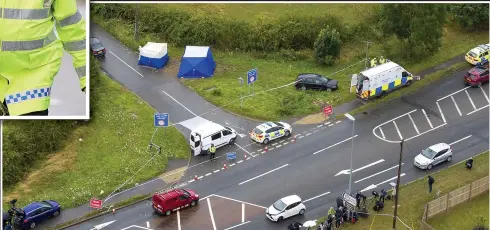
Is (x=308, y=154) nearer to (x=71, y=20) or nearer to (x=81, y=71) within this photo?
(x=81, y=71)

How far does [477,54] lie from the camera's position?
75.4 m

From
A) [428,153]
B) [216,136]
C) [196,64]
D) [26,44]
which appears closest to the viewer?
[26,44]

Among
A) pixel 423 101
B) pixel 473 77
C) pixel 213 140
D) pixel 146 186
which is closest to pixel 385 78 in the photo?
pixel 423 101

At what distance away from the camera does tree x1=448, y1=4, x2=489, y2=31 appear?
266 feet

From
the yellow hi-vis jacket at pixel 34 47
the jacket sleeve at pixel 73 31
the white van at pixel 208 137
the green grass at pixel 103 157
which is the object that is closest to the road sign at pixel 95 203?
the green grass at pixel 103 157

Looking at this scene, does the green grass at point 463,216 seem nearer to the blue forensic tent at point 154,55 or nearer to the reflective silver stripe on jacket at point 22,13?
the blue forensic tent at point 154,55

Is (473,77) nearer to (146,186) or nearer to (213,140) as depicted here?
(213,140)

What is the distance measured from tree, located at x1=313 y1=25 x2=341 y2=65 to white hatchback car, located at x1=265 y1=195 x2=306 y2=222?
22.7 m

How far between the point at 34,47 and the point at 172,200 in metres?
22.1

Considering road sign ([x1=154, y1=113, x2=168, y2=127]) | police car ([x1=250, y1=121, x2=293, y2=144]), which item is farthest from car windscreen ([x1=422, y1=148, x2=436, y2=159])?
road sign ([x1=154, y1=113, x2=168, y2=127])

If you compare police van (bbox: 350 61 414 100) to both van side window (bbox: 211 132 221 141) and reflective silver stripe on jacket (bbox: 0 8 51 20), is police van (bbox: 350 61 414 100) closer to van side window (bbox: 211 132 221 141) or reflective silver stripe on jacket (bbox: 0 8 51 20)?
van side window (bbox: 211 132 221 141)

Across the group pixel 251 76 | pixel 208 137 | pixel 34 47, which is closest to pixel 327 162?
pixel 208 137

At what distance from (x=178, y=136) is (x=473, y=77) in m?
27.1

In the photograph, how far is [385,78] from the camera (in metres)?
69.8
